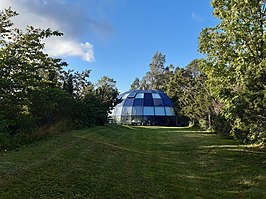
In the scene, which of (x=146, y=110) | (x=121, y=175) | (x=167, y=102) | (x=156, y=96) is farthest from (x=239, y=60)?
(x=156, y=96)

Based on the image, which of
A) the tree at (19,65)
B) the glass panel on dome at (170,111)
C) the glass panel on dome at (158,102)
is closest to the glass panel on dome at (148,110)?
the glass panel on dome at (158,102)

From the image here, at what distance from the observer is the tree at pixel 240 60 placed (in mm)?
7699

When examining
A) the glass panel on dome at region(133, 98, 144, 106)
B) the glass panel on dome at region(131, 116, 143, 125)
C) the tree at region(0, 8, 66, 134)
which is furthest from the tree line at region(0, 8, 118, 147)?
the glass panel on dome at region(133, 98, 144, 106)

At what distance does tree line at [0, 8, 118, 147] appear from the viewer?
Result: 9.53 m

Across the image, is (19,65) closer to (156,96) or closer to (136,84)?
(156,96)

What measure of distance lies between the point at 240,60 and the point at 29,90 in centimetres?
821

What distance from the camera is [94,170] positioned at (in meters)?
6.30

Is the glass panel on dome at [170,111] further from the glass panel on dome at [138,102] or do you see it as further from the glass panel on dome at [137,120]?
the glass panel on dome at [137,120]

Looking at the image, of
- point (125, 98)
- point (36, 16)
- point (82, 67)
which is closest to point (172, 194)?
point (36, 16)

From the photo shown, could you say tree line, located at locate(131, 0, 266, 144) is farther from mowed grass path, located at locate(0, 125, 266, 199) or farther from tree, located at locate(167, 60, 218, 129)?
tree, located at locate(167, 60, 218, 129)

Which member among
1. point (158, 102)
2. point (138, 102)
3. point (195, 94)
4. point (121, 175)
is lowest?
point (121, 175)

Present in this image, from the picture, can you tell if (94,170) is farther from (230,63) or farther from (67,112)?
(67,112)

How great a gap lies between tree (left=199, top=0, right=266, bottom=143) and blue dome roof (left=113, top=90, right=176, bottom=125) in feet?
94.7

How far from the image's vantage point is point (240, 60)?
27.0 feet
